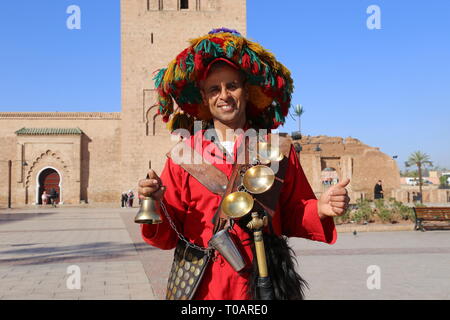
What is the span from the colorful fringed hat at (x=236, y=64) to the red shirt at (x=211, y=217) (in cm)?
23

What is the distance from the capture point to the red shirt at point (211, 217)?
77.9 inches

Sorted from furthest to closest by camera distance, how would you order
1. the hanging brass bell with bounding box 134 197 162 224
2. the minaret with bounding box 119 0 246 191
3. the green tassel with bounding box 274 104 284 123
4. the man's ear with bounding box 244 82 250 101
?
the minaret with bounding box 119 0 246 191, the green tassel with bounding box 274 104 284 123, the man's ear with bounding box 244 82 250 101, the hanging brass bell with bounding box 134 197 162 224

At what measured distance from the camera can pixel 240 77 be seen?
224 cm

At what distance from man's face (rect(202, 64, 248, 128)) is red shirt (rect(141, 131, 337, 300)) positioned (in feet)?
0.48

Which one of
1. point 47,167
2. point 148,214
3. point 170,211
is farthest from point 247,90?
point 47,167

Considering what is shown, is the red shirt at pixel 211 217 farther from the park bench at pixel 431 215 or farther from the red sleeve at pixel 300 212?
the park bench at pixel 431 215

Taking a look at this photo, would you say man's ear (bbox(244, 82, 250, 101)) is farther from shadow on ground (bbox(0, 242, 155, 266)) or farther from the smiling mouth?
shadow on ground (bbox(0, 242, 155, 266))

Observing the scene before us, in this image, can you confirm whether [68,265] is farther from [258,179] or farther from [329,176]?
[329,176]

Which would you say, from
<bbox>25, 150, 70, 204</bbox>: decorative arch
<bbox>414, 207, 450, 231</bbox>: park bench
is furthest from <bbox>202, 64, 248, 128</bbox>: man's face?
<bbox>25, 150, 70, 204</bbox>: decorative arch

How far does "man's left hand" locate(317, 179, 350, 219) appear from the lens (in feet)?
6.50

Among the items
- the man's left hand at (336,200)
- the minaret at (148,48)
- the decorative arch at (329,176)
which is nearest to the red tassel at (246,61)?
the man's left hand at (336,200)

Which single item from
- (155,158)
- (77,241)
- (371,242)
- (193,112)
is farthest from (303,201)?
(155,158)

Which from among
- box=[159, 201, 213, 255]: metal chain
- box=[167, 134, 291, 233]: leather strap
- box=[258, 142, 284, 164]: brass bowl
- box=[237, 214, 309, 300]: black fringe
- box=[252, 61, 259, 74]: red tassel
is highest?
box=[252, 61, 259, 74]: red tassel

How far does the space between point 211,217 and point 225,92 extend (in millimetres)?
596
